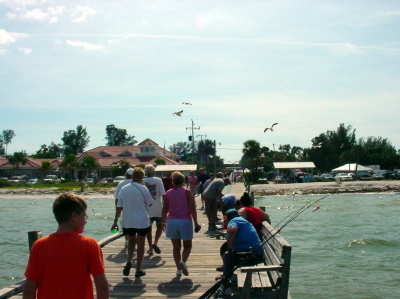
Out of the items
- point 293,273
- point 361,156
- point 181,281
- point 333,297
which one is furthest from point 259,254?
point 361,156

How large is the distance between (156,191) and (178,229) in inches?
64.3

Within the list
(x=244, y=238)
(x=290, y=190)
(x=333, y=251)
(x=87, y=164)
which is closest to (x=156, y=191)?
(x=244, y=238)

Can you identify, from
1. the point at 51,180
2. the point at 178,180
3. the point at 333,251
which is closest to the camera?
the point at 178,180

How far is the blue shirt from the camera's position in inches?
266

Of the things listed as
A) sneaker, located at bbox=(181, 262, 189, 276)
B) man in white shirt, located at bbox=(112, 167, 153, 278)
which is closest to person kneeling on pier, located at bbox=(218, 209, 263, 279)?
sneaker, located at bbox=(181, 262, 189, 276)

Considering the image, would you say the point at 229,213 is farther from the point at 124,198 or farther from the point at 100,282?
the point at 100,282

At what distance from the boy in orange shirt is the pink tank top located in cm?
441

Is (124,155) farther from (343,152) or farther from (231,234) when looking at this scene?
(231,234)

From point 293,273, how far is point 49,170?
8718 cm

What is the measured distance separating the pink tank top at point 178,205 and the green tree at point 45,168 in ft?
289

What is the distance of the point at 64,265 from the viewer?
3.46 meters

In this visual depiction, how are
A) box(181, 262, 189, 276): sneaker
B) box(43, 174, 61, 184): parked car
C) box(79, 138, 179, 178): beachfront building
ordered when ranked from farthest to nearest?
1. box(79, 138, 179, 178): beachfront building
2. box(43, 174, 61, 184): parked car
3. box(181, 262, 189, 276): sneaker

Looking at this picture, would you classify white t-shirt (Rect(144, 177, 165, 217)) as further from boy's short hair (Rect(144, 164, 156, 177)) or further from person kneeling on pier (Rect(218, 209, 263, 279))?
person kneeling on pier (Rect(218, 209, 263, 279))

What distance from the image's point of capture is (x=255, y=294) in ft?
22.2
